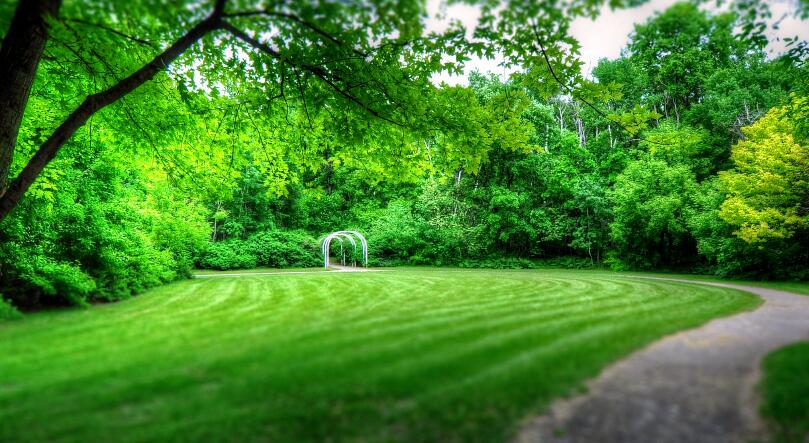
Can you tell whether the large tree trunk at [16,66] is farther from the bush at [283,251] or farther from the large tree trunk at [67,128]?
the bush at [283,251]

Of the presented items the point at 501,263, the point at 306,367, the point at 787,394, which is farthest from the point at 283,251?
the point at 787,394

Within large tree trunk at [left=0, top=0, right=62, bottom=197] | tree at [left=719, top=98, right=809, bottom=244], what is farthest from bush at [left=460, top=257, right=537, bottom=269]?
large tree trunk at [left=0, top=0, right=62, bottom=197]

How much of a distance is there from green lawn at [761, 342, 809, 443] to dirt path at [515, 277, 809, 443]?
97mm

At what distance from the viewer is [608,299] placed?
8828 mm

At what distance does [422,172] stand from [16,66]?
6.58 meters

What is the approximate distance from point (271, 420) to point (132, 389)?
5.07 ft

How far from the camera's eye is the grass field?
293 cm

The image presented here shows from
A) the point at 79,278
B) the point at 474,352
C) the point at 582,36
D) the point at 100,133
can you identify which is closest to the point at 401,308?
the point at 474,352

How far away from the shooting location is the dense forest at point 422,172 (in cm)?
762

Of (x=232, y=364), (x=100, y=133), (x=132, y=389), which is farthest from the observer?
(x=100, y=133)

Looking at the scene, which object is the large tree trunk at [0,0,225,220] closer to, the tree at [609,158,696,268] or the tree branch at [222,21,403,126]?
the tree branch at [222,21,403,126]

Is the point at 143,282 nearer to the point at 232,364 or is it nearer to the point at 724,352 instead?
the point at 232,364

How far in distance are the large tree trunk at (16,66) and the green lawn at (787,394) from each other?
786 cm

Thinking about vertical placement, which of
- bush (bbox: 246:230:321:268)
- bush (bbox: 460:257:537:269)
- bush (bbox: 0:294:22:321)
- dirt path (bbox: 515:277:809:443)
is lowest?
dirt path (bbox: 515:277:809:443)
